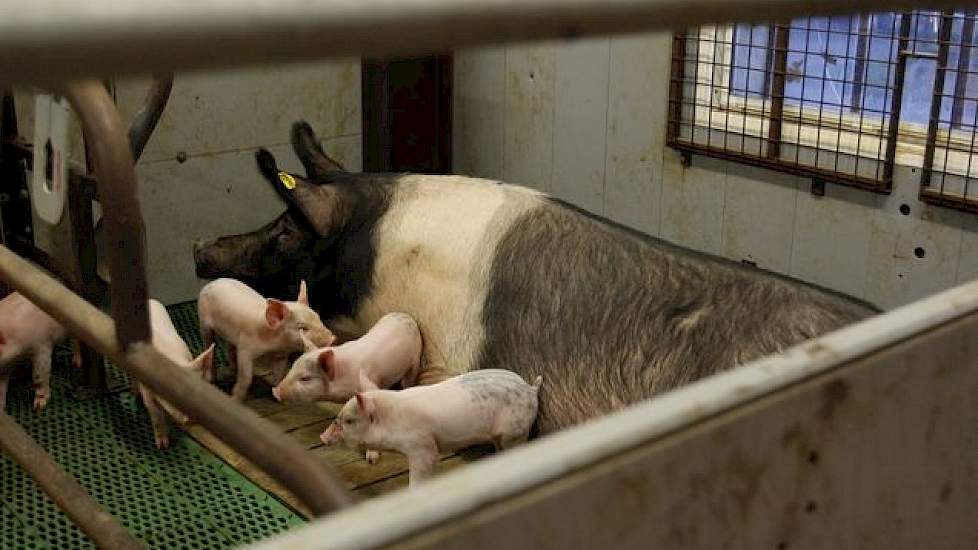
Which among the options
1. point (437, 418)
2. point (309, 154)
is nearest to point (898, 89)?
point (437, 418)

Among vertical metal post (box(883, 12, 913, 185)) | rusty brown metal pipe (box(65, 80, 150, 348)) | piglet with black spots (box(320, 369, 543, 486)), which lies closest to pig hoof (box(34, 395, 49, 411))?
piglet with black spots (box(320, 369, 543, 486))

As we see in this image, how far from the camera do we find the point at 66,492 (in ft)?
5.63

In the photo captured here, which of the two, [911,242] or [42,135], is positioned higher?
[42,135]

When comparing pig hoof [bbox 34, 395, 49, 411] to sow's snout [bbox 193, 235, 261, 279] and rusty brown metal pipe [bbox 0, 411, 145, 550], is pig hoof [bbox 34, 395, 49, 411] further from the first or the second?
rusty brown metal pipe [bbox 0, 411, 145, 550]

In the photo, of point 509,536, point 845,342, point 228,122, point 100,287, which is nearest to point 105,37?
point 509,536

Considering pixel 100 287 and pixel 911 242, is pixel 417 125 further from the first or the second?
pixel 911 242

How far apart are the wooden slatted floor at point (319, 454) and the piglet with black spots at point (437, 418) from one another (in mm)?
170

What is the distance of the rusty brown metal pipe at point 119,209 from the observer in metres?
1.20

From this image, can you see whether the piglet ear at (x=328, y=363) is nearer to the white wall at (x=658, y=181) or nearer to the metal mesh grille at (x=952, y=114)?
the white wall at (x=658, y=181)

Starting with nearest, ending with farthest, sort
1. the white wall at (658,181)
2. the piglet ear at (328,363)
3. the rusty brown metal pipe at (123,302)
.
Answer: the rusty brown metal pipe at (123,302) < the piglet ear at (328,363) < the white wall at (658,181)

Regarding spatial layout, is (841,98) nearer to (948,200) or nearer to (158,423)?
(948,200)

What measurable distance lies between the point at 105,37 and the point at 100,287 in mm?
2514

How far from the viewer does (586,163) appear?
3629mm

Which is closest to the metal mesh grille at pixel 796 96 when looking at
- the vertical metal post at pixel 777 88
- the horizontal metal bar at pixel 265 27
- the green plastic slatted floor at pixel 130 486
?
the vertical metal post at pixel 777 88
